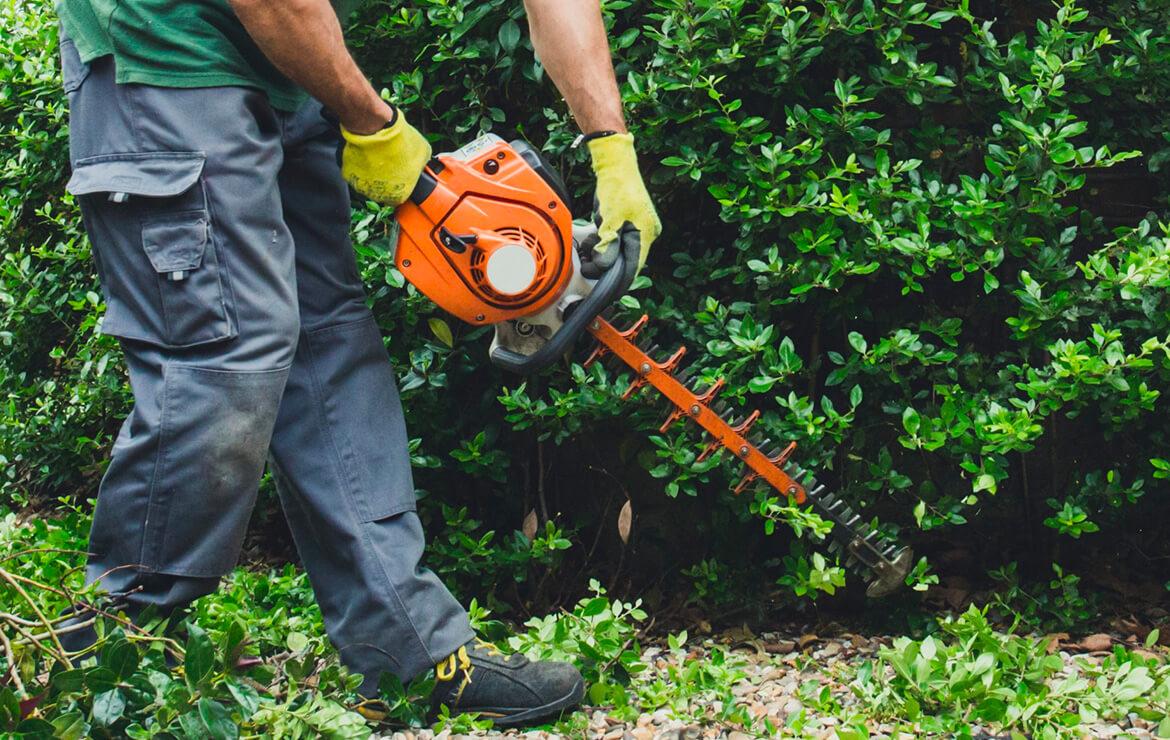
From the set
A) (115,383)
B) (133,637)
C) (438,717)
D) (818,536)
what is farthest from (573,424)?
(115,383)

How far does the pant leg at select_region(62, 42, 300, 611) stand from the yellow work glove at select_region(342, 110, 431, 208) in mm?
181

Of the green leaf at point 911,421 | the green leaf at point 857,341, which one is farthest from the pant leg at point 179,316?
the green leaf at point 911,421

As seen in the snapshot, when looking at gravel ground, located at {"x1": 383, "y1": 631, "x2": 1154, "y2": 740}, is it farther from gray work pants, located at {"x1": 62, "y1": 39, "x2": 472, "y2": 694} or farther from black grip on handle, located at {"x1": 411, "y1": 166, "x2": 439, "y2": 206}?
black grip on handle, located at {"x1": 411, "y1": 166, "x2": 439, "y2": 206}

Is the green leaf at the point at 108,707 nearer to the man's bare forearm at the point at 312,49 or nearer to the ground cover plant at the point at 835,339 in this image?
the ground cover plant at the point at 835,339

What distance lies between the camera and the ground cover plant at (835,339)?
9.32ft

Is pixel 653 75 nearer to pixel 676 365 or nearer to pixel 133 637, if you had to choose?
pixel 676 365

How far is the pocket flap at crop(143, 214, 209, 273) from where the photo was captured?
2127 millimetres

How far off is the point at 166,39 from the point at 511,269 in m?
0.78

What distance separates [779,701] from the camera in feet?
8.87

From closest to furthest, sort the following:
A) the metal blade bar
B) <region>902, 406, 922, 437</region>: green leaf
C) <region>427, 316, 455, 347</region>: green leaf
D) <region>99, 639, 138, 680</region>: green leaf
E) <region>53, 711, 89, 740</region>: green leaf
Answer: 1. <region>53, 711, 89, 740</region>: green leaf
2. <region>99, 639, 138, 680</region>: green leaf
3. the metal blade bar
4. <region>902, 406, 922, 437</region>: green leaf
5. <region>427, 316, 455, 347</region>: green leaf

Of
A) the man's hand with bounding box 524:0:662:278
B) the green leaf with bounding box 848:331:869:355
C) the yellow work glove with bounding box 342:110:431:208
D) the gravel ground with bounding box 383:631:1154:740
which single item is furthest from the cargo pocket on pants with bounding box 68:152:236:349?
the green leaf with bounding box 848:331:869:355

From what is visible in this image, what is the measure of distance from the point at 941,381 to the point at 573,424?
0.93 meters

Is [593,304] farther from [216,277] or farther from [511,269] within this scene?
[216,277]

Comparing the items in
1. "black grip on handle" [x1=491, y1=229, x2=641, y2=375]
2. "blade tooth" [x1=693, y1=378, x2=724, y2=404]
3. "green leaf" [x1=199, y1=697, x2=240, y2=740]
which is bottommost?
"green leaf" [x1=199, y1=697, x2=240, y2=740]
